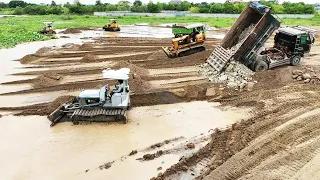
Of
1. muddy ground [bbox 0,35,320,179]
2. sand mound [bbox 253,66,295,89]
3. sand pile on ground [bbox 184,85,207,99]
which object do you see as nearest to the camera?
muddy ground [bbox 0,35,320,179]

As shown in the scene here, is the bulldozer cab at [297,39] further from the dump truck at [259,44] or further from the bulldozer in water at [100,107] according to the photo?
the bulldozer in water at [100,107]

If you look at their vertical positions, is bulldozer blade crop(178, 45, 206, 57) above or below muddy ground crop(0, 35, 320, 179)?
above

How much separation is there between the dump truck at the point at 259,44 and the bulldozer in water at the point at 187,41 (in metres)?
2.99

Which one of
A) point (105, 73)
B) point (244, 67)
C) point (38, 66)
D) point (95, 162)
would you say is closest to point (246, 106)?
point (244, 67)

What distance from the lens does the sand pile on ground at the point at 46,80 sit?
15883 millimetres

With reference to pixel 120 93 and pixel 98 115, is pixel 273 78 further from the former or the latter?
pixel 98 115

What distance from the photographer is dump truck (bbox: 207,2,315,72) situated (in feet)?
49.5

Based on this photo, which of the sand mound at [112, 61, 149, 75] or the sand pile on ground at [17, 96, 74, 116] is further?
the sand mound at [112, 61, 149, 75]

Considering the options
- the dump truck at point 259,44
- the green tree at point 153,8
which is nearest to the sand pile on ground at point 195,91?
the dump truck at point 259,44

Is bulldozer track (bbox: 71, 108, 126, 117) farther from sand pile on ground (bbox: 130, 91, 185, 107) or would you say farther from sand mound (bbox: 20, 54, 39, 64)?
sand mound (bbox: 20, 54, 39, 64)

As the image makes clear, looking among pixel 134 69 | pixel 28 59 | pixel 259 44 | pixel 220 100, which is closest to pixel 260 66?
pixel 259 44

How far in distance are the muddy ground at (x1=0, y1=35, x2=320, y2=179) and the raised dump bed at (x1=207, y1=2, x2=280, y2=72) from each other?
1214mm

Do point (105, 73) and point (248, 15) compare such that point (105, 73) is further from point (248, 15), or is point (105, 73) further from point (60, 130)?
point (248, 15)

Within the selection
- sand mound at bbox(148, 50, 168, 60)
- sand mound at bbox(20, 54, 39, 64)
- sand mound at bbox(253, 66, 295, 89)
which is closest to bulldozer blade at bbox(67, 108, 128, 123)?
sand mound at bbox(253, 66, 295, 89)
